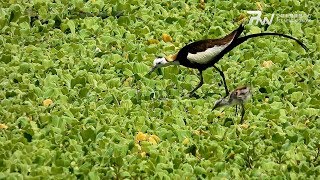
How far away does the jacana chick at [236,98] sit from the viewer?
5.11m

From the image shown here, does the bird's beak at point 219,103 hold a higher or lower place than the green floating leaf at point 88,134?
lower

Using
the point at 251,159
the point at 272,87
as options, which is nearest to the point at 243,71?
the point at 272,87

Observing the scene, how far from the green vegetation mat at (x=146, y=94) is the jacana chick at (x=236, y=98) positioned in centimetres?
9

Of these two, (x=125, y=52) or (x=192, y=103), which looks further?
(x=125, y=52)

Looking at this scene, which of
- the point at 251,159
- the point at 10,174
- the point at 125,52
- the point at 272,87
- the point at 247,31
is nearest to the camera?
the point at 10,174

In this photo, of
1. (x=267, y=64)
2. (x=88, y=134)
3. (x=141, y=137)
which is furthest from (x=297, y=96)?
(x=88, y=134)

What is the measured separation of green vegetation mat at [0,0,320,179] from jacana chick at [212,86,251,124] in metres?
0.09

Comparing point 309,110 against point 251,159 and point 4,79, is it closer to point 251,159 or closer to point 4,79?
point 251,159

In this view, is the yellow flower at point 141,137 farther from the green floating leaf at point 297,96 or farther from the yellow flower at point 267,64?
the yellow flower at point 267,64

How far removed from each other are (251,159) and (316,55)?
1.65 meters

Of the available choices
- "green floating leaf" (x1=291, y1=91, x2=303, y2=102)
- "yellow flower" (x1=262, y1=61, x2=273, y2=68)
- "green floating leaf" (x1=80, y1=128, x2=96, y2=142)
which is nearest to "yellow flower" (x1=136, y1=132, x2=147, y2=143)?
"green floating leaf" (x1=80, y1=128, x2=96, y2=142)

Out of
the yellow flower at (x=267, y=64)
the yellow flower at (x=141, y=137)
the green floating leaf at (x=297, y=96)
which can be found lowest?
the yellow flower at (x=267, y=64)

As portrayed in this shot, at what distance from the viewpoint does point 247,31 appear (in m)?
6.53

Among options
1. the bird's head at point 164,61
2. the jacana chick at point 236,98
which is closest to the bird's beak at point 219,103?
the jacana chick at point 236,98
